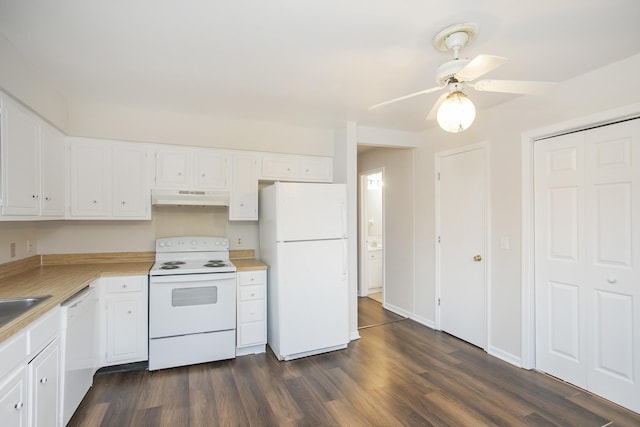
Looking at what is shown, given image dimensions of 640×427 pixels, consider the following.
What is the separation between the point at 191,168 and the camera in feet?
11.0

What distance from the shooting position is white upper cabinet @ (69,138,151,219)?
9.87ft

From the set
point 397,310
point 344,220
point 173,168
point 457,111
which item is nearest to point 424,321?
point 397,310

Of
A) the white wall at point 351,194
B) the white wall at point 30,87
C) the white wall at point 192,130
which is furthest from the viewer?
the white wall at point 351,194

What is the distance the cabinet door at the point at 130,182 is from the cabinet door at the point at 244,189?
830 millimetres

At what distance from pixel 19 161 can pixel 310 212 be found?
2231mm

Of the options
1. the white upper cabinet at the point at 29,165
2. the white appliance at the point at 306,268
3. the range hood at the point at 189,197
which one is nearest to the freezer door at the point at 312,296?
the white appliance at the point at 306,268

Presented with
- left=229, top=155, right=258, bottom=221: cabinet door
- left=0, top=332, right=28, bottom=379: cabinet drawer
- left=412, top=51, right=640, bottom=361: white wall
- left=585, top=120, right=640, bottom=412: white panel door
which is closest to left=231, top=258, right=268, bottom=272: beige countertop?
left=229, top=155, right=258, bottom=221: cabinet door

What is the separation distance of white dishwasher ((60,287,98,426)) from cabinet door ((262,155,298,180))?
196 cm

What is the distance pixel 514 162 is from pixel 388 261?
2.25 metres

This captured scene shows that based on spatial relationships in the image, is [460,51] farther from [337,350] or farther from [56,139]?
[56,139]

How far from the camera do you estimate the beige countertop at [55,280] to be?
1.60 m

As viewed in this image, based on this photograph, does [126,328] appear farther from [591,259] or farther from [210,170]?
[591,259]

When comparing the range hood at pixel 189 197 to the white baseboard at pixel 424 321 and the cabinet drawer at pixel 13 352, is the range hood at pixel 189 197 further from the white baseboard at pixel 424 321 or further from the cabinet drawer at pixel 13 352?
the white baseboard at pixel 424 321

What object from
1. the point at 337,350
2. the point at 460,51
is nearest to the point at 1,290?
the point at 337,350
